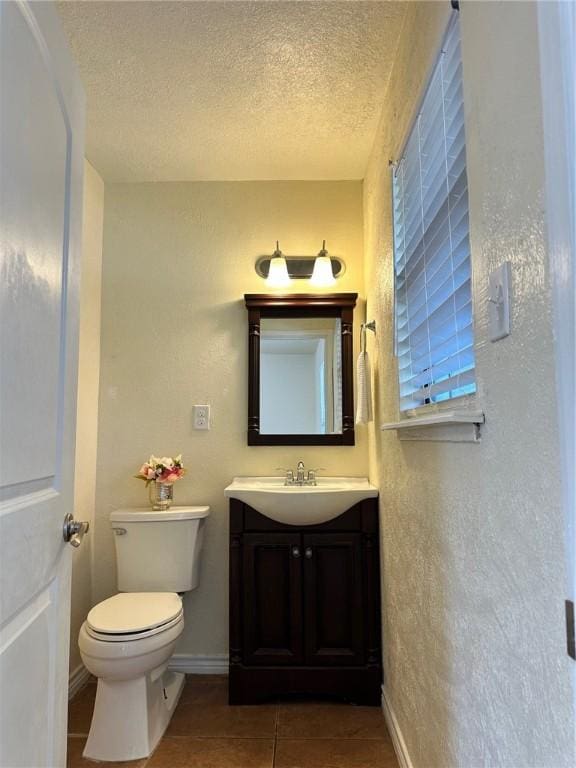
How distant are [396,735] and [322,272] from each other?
6.35ft

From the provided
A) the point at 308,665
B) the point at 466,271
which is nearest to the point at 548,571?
the point at 466,271

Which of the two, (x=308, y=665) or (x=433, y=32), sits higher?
(x=433, y=32)

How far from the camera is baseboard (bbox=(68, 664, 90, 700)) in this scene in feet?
6.83

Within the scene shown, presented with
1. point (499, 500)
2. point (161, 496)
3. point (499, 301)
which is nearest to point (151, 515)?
point (161, 496)

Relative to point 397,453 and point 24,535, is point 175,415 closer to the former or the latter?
point 397,453

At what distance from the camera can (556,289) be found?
1.88ft

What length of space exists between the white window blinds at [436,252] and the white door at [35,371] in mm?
858

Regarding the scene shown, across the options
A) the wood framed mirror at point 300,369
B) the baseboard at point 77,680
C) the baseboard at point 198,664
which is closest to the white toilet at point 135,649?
the baseboard at point 198,664

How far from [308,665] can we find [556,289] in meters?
1.96

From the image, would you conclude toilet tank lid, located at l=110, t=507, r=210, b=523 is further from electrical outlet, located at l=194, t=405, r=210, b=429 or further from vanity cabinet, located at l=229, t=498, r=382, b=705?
electrical outlet, located at l=194, t=405, r=210, b=429

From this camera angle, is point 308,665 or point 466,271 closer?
point 466,271

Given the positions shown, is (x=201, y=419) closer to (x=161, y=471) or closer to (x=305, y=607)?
(x=161, y=471)

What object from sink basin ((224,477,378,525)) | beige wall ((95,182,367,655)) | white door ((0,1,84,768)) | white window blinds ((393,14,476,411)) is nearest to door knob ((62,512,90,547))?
white door ((0,1,84,768))

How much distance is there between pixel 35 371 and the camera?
91 cm
